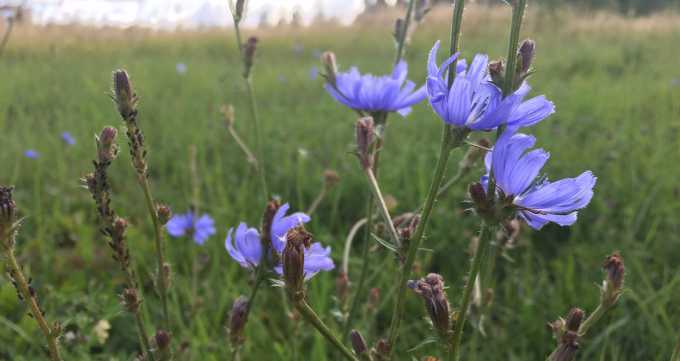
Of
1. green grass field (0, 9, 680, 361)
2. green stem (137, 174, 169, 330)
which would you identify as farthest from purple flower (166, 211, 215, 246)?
green stem (137, 174, 169, 330)

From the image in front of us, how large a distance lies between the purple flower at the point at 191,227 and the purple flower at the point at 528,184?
170 cm

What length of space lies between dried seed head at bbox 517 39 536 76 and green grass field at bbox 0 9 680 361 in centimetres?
51

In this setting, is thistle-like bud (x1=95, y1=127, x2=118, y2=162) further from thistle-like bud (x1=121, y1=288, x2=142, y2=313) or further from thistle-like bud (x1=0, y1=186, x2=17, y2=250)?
thistle-like bud (x1=121, y1=288, x2=142, y2=313)

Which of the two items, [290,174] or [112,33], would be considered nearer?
[290,174]

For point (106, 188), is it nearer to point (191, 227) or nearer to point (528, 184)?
point (528, 184)

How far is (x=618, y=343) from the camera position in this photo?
1.91m

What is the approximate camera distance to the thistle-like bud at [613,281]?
91 cm

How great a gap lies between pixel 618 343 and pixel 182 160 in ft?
8.75

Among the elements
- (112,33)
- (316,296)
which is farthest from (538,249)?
(112,33)

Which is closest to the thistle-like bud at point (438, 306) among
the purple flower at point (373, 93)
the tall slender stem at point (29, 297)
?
the purple flower at point (373, 93)

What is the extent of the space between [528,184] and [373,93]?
55 centimetres

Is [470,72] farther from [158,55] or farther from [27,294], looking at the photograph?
[158,55]

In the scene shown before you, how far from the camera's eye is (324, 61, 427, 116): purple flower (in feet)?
4.29

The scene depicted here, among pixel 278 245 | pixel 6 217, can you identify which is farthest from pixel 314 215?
pixel 6 217
